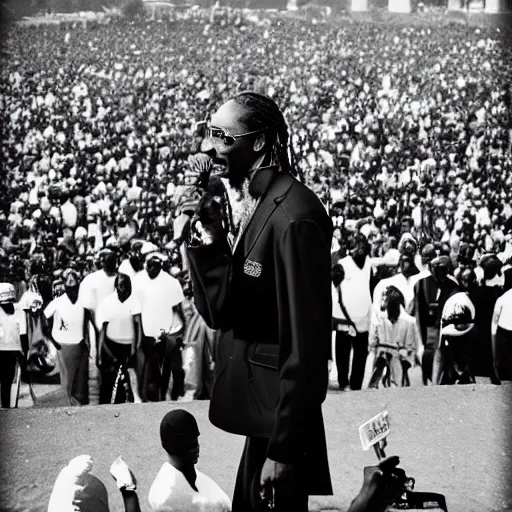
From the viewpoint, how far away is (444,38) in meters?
6.51

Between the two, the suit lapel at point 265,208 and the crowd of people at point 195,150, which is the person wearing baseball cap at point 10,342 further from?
the suit lapel at point 265,208

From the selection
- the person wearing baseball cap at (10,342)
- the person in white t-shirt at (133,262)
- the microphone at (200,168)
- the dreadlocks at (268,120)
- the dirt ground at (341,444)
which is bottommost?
the dirt ground at (341,444)

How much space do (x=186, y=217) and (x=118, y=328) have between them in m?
1.43

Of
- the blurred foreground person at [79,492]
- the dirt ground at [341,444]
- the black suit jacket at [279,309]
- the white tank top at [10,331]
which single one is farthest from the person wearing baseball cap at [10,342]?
the black suit jacket at [279,309]

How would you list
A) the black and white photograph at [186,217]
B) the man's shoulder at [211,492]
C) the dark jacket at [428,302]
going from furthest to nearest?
1. the dark jacket at [428,302]
2. the black and white photograph at [186,217]
3. the man's shoulder at [211,492]

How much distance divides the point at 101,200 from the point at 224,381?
12.5ft

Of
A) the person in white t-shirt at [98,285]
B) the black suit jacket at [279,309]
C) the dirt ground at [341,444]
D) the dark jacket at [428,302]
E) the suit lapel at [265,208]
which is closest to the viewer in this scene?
the black suit jacket at [279,309]

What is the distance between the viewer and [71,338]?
20.4ft

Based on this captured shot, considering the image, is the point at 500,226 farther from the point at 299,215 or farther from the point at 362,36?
the point at 299,215

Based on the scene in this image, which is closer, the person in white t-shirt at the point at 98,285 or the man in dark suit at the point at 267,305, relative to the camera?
the man in dark suit at the point at 267,305

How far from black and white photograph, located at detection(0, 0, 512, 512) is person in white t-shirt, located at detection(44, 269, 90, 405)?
0.01 m

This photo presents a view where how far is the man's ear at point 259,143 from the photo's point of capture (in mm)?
2770

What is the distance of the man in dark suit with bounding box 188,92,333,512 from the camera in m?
2.53

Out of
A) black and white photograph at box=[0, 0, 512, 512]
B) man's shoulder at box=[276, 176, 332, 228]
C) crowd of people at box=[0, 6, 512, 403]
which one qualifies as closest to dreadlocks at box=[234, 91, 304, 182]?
man's shoulder at box=[276, 176, 332, 228]
